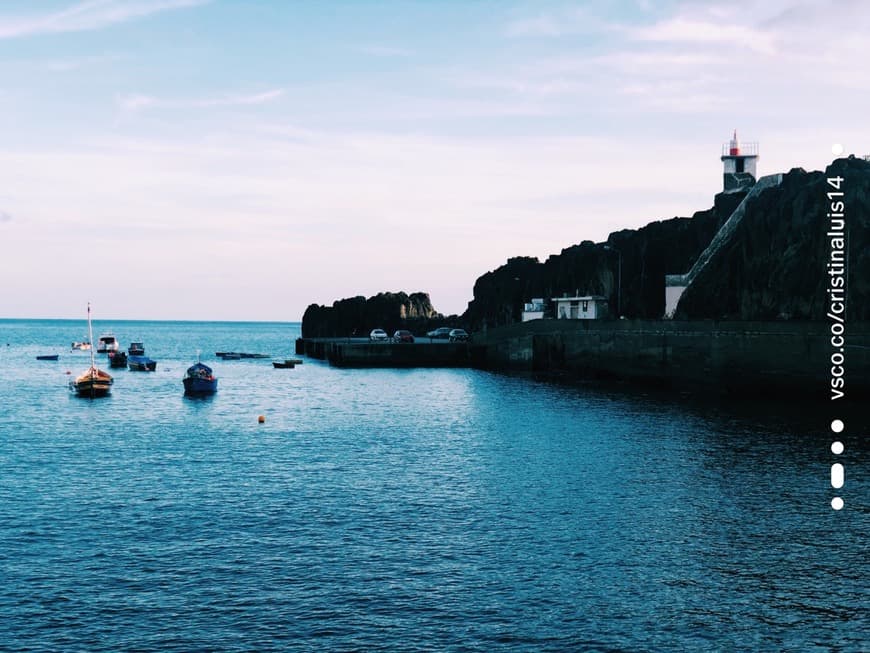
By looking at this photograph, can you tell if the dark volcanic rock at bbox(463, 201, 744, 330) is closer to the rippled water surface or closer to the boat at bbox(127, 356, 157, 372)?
the boat at bbox(127, 356, 157, 372)

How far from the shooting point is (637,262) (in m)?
147

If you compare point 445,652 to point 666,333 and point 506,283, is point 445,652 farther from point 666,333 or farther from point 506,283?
point 506,283

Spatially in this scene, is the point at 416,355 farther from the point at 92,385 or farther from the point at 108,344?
the point at 108,344

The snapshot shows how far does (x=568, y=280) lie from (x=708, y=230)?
3331cm

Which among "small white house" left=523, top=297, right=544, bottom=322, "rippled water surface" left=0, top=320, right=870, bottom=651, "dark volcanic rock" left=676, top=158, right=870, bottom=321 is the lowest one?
"rippled water surface" left=0, top=320, right=870, bottom=651

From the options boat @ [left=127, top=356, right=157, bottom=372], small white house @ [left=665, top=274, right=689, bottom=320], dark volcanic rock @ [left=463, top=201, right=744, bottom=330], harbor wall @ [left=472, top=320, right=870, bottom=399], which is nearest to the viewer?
harbor wall @ [left=472, top=320, right=870, bottom=399]

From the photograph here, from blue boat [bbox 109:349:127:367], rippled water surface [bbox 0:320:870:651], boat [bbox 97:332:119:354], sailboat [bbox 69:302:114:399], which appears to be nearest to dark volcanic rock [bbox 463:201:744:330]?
rippled water surface [bbox 0:320:870:651]

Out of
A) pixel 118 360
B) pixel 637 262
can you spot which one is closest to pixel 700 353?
pixel 637 262

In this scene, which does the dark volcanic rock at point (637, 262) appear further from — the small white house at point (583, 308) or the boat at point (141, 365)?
the boat at point (141, 365)

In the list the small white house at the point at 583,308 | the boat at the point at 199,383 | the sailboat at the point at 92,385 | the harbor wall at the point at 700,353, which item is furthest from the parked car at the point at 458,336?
the sailboat at the point at 92,385

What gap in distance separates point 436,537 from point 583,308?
3864 inches

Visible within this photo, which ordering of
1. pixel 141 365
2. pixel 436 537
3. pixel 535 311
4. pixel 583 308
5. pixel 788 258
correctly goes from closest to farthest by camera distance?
1. pixel 436 537
2. pixel 788 258
3. pixel 583 308
4. pixel 141 365
5. pixel 535 311

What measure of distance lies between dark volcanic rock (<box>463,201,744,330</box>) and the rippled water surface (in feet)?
254

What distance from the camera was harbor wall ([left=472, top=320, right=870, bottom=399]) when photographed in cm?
7262
